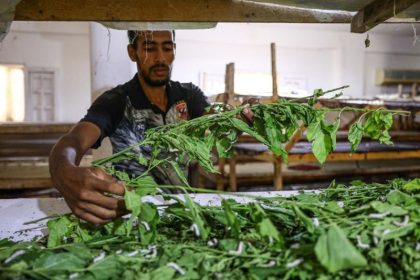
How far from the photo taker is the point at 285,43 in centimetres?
845

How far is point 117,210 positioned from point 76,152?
51 centimetres

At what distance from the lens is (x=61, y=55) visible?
26.1 feet

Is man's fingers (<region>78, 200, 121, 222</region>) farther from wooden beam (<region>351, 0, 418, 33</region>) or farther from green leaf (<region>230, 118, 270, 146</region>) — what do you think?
wooden beam (<region>351, 0, 418, 33</region>)

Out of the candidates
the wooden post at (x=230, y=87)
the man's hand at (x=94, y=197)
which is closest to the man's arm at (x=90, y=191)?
the man's hand at (x=94, y=197)

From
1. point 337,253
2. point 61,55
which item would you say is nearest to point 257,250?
point 337,253

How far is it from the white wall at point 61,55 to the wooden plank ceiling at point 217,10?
721cm

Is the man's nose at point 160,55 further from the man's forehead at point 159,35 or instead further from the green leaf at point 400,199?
the green leaf at point 400,199

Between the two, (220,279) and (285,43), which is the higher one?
(285,43)

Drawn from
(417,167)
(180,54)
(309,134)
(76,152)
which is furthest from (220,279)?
(180,54)

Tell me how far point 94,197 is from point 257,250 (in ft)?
1.28

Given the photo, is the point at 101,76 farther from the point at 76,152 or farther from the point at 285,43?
the point at 285,43

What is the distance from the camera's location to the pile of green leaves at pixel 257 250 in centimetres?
68

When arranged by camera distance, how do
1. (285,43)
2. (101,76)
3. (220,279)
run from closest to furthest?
(220,279), (101,76), (285,43)

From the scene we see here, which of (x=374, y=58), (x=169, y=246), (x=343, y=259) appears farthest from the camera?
(x=374, y=58)
